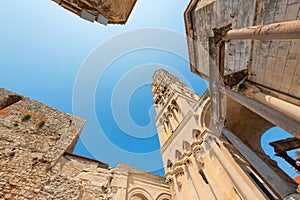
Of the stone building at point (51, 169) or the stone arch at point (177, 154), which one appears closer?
the stone building at point (51, 169)

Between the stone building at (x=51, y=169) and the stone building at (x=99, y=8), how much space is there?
8.14m

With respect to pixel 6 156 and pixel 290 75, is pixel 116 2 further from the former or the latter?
pixel 6 156

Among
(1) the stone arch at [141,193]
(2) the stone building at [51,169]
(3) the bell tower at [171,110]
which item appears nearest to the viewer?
(2) the stone building at [51,169]

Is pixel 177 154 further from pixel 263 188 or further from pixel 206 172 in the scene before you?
pixel 263 188

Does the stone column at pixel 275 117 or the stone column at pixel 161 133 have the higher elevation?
the stone column at pixel 161 133

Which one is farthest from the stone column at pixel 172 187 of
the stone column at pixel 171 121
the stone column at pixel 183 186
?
the stone column at pixel 171 121

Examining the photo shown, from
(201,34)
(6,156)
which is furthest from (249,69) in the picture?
(6,156)

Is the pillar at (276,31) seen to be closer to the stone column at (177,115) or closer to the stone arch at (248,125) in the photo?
the stone arch at (248,125)

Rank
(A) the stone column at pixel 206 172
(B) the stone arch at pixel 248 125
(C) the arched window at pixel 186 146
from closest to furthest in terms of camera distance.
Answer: (A) the stone column at pixel 206 172 < (B) the stone arch at pixel 248 125 < (C) the arched window at pixel 186 146

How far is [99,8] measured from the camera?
3.55m

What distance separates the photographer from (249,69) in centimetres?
618

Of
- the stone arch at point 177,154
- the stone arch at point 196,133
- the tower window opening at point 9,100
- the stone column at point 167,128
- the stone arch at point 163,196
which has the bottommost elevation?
the stone arch at point 163,196

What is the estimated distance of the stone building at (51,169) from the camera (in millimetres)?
7648

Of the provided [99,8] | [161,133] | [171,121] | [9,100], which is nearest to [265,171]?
[99,8]
